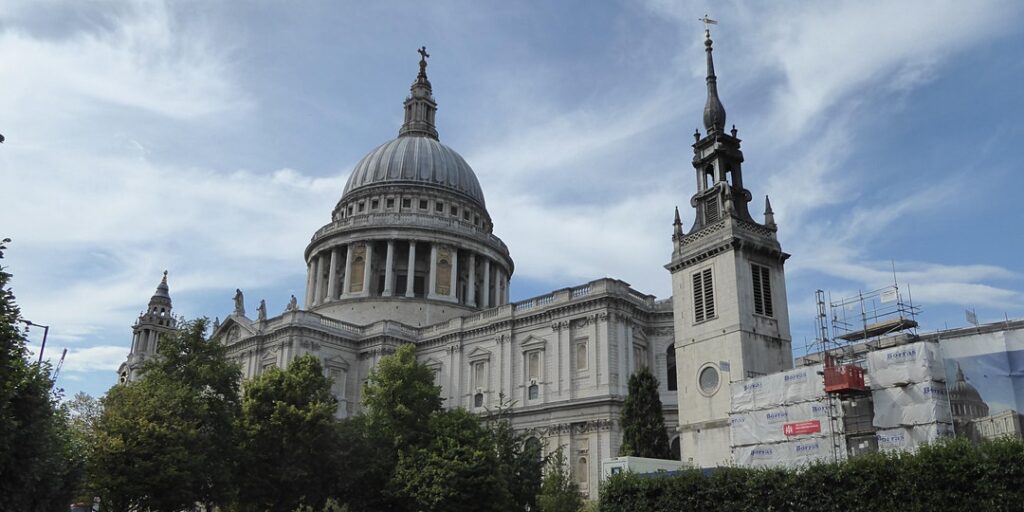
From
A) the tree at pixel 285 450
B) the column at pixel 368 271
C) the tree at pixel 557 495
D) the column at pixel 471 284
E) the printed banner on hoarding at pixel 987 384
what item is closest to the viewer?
the printed banner on hoarding at pixel 987 384

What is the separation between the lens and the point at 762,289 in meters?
39.5

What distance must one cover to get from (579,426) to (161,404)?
90.6 ft

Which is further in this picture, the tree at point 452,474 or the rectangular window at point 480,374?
the rectangular window at point 480,374

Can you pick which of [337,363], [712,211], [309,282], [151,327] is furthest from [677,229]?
[151,327]

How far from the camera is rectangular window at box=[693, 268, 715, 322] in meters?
39.8

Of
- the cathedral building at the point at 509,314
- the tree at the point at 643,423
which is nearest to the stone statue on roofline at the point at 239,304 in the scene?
the cathedral building at the point at 509,314

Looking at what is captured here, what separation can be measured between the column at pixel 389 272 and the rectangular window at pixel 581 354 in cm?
2412

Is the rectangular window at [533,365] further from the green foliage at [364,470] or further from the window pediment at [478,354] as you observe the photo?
the green foliage at [364,470]

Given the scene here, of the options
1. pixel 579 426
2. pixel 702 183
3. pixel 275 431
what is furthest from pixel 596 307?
pixel 275 431

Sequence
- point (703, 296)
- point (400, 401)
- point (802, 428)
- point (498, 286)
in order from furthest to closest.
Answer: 1. point (498, 286)
2. point (400, 401)
3. point (703, 296)
4. point (802, 428)

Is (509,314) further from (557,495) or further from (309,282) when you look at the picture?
(309,282)

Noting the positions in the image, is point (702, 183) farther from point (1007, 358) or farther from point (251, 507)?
point (251, 507)

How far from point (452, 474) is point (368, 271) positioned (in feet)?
137

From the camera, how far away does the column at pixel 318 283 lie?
80062 millimetres
